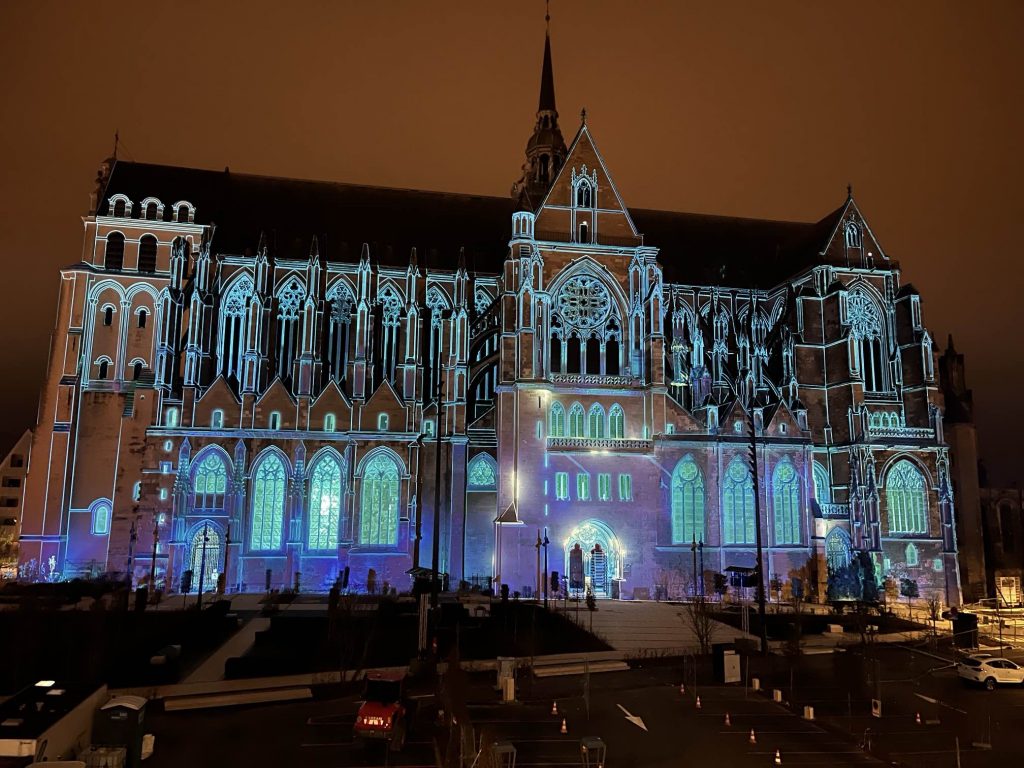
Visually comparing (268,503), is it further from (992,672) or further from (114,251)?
(992,672)

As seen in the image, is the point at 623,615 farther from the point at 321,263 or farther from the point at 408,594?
the point at 321,263

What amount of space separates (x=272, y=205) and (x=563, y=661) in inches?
1828

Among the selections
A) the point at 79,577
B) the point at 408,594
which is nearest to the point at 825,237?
the point at 408,594

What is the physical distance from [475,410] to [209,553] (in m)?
19.7

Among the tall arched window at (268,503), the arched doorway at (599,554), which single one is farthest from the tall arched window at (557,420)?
the tall arched window at (268,503)

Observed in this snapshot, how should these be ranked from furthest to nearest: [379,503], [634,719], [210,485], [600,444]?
[379,503]
[210,485]
[600,444]
[634,719]

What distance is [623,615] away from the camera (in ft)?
141

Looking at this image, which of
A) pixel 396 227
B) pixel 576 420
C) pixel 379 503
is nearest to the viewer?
pixel 576 420

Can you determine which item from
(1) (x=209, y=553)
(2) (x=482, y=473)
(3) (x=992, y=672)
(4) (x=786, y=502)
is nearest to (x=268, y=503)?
(1) (x=209, y=553)

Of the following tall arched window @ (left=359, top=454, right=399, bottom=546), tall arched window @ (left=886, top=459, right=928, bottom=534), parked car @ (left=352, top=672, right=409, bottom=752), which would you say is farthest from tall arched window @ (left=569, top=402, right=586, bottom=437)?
parked car @ (left=352, top=672, right=409, bottom=752)

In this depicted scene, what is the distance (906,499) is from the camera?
5566 cm

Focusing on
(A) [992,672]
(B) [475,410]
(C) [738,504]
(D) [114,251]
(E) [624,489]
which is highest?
(D) [114,251]

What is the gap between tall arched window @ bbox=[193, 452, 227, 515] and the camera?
169 ft

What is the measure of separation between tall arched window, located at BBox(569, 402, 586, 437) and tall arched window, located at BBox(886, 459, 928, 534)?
71.3 ft
